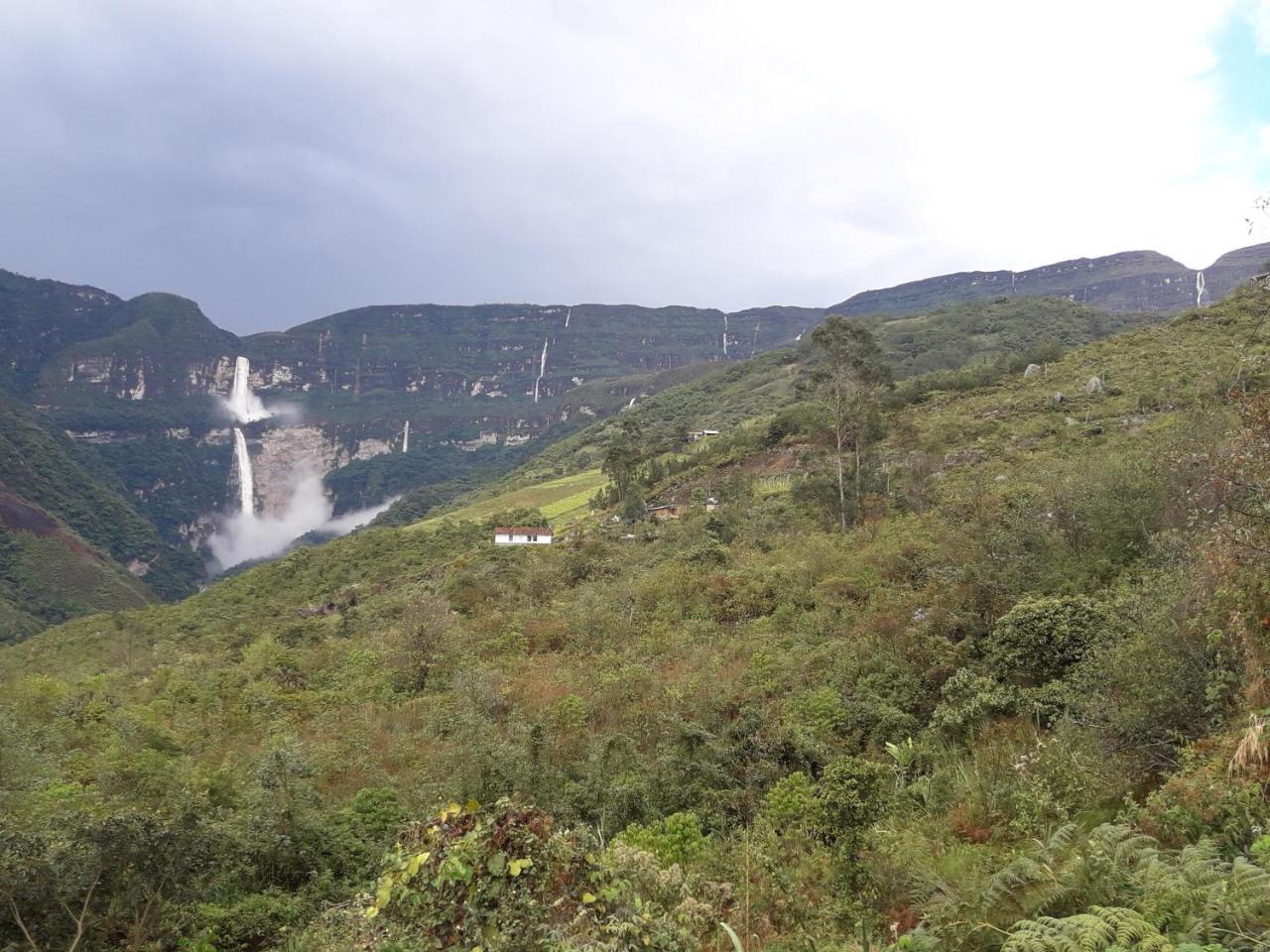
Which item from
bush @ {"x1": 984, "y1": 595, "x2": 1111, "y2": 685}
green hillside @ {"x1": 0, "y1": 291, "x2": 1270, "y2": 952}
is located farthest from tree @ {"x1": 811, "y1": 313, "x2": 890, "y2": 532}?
bush @ {"x1": 984, "y1": 595, "x2": 1111, "y2": 685}

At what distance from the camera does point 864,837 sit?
5.97 meters

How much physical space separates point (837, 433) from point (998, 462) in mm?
6831

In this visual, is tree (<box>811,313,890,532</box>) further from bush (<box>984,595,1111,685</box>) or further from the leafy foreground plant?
the leafy foreground plant

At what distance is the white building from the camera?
43.4 metres

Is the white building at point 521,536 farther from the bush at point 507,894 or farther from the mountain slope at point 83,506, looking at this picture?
the mountain slope at point 83,506

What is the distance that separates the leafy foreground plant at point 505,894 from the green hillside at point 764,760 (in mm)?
18

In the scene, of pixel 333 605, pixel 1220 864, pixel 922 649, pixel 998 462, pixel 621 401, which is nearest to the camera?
pixel 1220 864

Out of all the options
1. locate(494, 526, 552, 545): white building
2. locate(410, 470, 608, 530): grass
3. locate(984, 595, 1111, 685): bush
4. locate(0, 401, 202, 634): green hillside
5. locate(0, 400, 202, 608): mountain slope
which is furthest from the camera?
locate(0, 400, 202, 608): mountain slope

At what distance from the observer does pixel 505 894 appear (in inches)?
116

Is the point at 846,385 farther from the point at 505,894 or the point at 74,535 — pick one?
the point at 74,535

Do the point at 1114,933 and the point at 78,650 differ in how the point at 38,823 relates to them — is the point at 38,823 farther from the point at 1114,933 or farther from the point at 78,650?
the point at 78,650

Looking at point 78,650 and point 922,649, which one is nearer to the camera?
point 922,649

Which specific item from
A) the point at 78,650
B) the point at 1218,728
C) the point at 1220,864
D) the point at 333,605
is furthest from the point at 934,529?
the point at 78,650

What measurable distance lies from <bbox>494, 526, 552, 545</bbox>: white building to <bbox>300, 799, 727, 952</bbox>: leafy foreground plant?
39883mm
